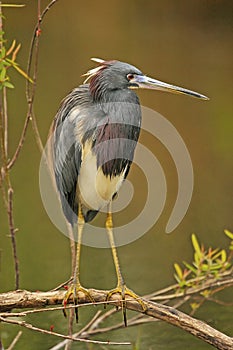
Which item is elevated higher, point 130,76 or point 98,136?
point 130,76

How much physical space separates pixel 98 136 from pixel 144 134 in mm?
3056

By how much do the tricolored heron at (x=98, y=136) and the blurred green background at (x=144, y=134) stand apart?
1086mm

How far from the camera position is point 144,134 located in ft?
16.5

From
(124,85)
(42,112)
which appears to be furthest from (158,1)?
(124,85)

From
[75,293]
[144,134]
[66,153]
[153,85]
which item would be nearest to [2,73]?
[66,153]

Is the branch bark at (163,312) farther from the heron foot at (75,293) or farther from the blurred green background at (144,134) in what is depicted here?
the blurred green background at (144,134)

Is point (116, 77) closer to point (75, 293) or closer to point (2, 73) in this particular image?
point (2, 73)

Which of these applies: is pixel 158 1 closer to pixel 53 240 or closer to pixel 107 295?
pixel 53 240

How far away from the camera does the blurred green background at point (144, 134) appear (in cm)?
353

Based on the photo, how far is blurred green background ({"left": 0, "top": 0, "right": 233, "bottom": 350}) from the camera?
353 centimetres

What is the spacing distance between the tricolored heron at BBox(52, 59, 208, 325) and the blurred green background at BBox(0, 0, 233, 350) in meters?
1.09

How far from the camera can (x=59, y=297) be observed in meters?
1.89

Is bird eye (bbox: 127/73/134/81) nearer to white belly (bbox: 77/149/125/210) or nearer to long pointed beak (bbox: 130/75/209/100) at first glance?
long pointed beak (bbox: 130/75/209/100)

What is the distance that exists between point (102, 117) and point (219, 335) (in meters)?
0.57
